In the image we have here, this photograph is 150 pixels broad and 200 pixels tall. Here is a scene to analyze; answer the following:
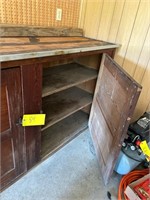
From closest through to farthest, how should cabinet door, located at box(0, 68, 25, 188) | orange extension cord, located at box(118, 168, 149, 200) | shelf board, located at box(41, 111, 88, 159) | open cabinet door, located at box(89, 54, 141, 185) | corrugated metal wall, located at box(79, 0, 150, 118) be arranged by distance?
cabinet door, located at box(0, 68, 25, 188), open cabinet door, located at box(89, 54, 141, 185), orange extension cord, located at box(118, 168, 149, 200), corrugated metal wall, located at box(79, 0, 150, 118), shelf board, located at box(41, 111, 88, 159)

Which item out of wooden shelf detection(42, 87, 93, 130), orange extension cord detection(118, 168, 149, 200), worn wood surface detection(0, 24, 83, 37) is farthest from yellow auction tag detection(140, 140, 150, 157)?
worn wood surface detection(0, 24, 83, 37)

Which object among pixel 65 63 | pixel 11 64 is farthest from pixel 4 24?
pixel 65 63

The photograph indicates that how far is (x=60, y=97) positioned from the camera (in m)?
1.72

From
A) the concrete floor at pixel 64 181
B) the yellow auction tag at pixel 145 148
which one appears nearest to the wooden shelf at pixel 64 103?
the concrete floor at pixel 64 181

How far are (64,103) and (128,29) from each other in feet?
3.01

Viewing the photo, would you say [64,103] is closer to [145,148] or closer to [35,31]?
[35,31]

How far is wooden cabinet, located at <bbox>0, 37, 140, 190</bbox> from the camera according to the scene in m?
0.88

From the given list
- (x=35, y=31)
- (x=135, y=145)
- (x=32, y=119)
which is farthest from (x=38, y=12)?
(x=135, y=145)

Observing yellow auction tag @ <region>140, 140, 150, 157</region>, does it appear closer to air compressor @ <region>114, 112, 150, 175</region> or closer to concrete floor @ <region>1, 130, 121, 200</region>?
air compressor @ <region>114, 112, 150, 175</region>

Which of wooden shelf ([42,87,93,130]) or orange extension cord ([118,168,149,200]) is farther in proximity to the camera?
wooden shelf ([42,87,93,130])

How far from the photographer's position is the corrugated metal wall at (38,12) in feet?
3.85

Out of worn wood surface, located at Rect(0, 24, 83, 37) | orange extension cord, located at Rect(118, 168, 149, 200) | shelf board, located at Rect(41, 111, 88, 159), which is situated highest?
worn wood surface, located at Rect(0, 24, 83, 37)

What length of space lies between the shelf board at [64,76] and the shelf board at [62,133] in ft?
1.93

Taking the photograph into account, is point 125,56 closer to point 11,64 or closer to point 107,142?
point 107,142
